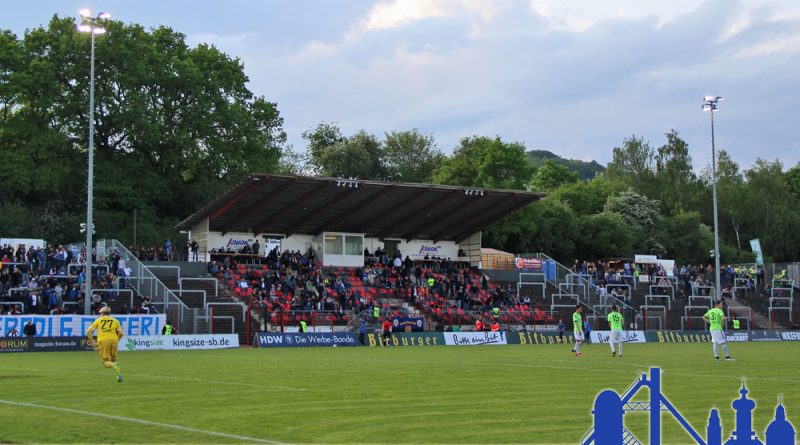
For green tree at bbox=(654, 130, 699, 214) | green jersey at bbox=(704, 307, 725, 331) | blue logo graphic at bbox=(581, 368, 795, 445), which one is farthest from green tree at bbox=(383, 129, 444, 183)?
blue logo graphic at bbox=(581, 368, 795, 445)

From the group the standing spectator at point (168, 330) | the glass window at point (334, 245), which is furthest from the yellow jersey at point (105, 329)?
the glass window at point (334, 245)

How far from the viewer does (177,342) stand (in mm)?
44750

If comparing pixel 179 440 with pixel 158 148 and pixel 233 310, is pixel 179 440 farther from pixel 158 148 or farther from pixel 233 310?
pixel 158 148

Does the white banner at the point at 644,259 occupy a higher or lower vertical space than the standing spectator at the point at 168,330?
higher

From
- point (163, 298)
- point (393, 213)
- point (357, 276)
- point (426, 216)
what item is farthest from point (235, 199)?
point (426, 216)

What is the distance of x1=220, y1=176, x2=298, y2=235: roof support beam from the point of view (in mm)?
58750

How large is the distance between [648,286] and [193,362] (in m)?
44.7

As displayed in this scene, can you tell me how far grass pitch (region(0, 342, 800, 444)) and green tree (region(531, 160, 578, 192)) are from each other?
9380cm

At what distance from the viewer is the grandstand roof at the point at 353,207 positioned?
59.5 metres

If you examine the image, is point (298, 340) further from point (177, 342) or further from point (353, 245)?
point (353, 245)

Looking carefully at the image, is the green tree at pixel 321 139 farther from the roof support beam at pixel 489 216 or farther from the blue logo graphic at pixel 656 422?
the blue logo graphic at pixel 656 422

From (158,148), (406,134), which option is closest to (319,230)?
(158,148)

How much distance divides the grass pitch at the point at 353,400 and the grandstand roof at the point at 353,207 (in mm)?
30546

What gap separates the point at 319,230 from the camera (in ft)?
221
